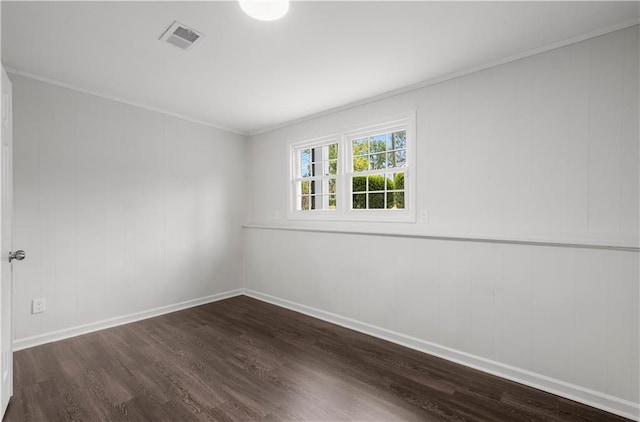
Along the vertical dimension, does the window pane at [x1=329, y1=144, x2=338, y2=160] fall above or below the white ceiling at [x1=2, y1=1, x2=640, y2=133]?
below

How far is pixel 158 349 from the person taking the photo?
2789mm

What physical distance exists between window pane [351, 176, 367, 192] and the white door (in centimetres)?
278

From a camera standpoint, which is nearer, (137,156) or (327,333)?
(327,333)

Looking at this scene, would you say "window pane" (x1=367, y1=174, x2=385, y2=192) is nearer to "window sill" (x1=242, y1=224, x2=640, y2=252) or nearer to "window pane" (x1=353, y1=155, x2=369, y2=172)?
"window pane" (x1=353, y1=155, x2=369, y2=172)

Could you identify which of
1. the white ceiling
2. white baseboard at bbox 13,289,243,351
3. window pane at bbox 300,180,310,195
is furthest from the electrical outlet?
window pane at bbox 300,180,310,195

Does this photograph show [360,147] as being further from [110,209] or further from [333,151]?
[110,209]

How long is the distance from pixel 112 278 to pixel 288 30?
9.85ft

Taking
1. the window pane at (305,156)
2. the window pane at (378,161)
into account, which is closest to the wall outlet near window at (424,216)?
the window pane at (378,161)

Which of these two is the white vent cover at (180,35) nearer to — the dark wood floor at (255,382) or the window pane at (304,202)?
the window pane at (304,202)

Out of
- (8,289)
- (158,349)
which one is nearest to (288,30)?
(8,289)

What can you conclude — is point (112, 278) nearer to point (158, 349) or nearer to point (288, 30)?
point (158, 349)

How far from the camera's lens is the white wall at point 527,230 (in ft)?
6.57

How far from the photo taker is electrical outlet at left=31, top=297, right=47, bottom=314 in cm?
282

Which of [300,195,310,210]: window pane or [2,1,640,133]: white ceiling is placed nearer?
[2,1,640,133]: white ceiling
